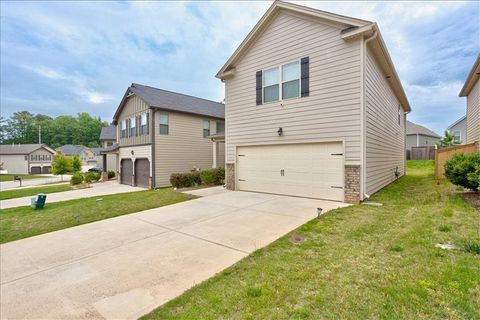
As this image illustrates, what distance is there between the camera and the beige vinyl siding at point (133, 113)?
642 inches

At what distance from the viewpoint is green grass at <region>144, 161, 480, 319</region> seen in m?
2.23

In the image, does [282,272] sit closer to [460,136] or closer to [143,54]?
[143,54]

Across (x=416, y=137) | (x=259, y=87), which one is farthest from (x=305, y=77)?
(x=416, y=137)

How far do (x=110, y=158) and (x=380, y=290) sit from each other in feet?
102

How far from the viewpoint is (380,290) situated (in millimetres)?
2500

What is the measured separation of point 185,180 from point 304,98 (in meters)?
7.34

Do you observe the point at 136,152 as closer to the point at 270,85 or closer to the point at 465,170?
the point at 270,85

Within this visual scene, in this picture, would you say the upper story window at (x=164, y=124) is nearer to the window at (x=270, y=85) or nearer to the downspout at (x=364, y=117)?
the window at (x=270, y=85)

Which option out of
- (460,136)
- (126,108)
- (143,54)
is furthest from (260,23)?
(460,136)

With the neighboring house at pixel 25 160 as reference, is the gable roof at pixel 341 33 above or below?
above

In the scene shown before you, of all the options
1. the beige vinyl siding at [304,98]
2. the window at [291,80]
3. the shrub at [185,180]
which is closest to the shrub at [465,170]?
the beige vinyl siding at [304,98]

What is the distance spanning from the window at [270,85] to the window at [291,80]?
0.30 meters

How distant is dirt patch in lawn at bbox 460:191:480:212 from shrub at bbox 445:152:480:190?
0.23 meters

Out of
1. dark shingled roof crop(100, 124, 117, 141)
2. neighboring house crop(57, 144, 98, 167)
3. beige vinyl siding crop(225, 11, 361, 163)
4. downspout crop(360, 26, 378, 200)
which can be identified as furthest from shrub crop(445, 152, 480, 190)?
neighboring house crop(57, 144, 98, 167)
